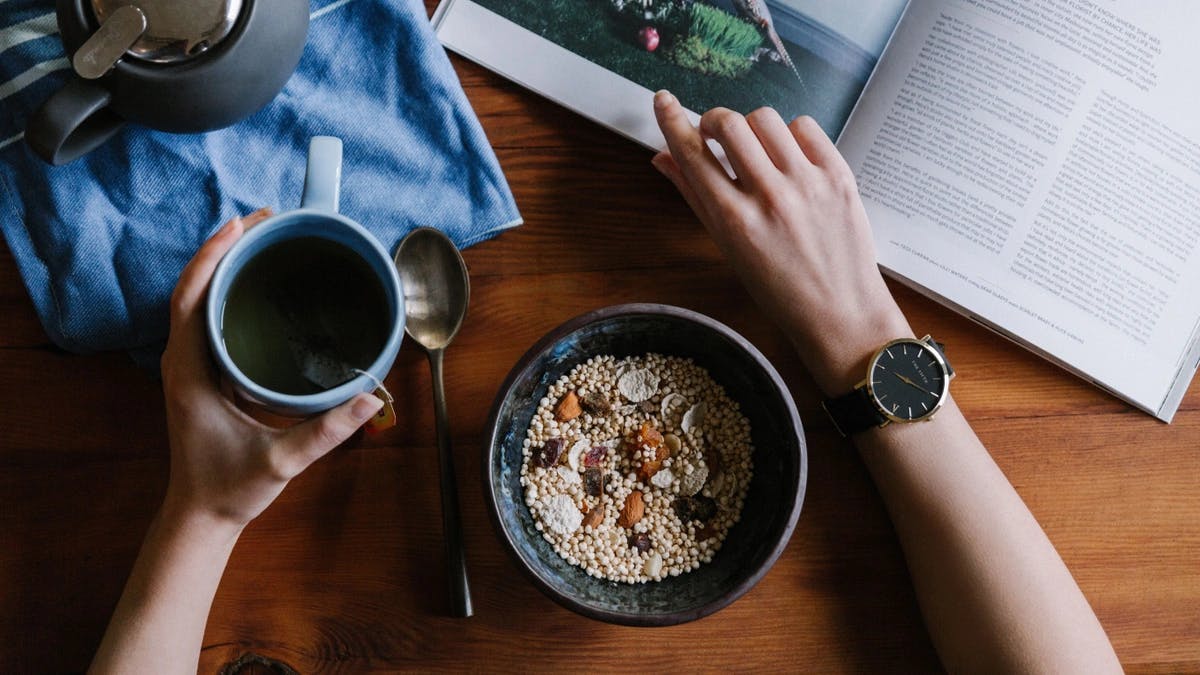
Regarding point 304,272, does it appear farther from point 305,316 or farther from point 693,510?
point 693,510

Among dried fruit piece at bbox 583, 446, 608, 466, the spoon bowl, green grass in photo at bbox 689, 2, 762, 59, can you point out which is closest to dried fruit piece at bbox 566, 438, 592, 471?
dried fruit piece at bbox 583, 446, 608, 466

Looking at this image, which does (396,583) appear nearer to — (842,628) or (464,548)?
(464,548)

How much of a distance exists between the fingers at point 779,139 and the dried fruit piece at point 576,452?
0.85 feet

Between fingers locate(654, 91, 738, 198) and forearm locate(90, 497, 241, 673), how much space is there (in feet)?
1.39

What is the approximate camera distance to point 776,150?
68 centimetres

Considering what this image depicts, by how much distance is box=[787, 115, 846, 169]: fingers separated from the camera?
0.69 meters

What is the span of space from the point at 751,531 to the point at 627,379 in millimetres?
146

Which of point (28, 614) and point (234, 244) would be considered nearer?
Result: point (234, 244)

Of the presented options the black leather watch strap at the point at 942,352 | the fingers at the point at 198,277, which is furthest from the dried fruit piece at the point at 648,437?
the fingers at the point at 198,277

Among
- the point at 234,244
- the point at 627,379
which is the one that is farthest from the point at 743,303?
the point at 234,244

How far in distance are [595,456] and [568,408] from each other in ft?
0.14

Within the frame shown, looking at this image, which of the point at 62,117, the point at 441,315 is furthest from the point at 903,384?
the point at 62,117

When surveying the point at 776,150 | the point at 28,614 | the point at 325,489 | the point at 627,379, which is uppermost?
the point at 776,150

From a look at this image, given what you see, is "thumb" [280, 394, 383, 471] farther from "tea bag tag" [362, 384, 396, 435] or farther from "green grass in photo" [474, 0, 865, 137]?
"green grass in photo" [474, 0, 865, 137]
